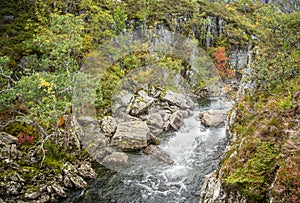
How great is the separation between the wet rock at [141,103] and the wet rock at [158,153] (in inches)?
290

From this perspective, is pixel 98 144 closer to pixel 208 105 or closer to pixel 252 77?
pixel 252 77

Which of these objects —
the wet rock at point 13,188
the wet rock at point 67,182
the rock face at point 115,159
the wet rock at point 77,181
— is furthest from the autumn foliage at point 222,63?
the wet rock at point 13,188

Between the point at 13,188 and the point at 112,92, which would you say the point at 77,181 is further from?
the point at 112,92

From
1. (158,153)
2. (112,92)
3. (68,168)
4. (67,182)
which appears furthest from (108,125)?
(67,182)

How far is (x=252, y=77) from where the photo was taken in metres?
16.4

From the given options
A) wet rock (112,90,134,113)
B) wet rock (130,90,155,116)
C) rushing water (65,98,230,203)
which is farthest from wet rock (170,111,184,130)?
wet rock (112,90,134,113)

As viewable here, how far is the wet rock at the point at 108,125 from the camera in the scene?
23188mm

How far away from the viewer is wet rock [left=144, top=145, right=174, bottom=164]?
20220 mm

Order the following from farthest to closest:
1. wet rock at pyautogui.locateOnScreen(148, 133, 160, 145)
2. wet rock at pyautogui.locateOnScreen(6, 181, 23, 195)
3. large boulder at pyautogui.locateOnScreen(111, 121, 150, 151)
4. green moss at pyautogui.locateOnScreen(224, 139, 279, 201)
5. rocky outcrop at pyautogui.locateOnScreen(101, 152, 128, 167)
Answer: wet rock at pyautogui.locateOnScreen(148, 133, 160, 145)
large boulder at pyautogui.locateOnScreen(111, 121, 150, 151)
rocky outcrop at pyautogui.locateOnScreen(101, 152, 128, 167)
wet rock at pyautogui.locateOnScreen(6, 181, 23, 195)
green moss at pyautogui.locateOnScreen(224, 139, 279, 201)

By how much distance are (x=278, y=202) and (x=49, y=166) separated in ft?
50.5

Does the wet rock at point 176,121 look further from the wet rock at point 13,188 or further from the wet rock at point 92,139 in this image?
the wet rock at point 13,188

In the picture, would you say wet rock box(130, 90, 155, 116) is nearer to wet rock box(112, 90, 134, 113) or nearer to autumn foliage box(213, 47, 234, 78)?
wet rock box(112, 90, 134, 113)

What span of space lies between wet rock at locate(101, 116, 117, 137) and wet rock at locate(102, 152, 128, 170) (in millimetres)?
3324

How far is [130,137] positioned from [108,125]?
3132mm
